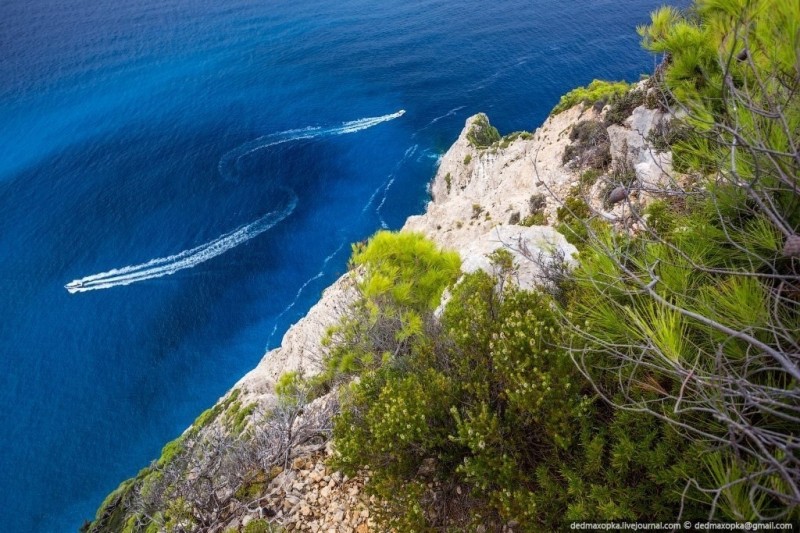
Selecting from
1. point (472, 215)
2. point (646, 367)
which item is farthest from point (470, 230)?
point (646, 367)

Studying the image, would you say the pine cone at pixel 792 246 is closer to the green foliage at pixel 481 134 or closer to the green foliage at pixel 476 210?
the green foliage at pixel 476 210

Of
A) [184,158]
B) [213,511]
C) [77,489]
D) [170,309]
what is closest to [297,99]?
[184,158]

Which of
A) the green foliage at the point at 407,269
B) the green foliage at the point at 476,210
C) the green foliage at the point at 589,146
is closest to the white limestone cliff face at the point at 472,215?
the green foliage at the point at 476,210

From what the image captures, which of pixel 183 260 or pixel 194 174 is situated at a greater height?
pixel 194 174

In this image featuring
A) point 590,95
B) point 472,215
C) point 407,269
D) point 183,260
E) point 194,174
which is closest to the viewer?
point 407,269

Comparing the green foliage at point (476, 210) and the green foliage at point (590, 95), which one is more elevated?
the green foliage at point (590, 95)

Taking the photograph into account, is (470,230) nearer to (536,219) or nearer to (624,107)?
(536,219)

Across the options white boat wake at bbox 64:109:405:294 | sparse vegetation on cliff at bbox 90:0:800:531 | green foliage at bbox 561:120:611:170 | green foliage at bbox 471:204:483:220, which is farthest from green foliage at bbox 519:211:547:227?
white boat wake at bbox 64:109:405:294
